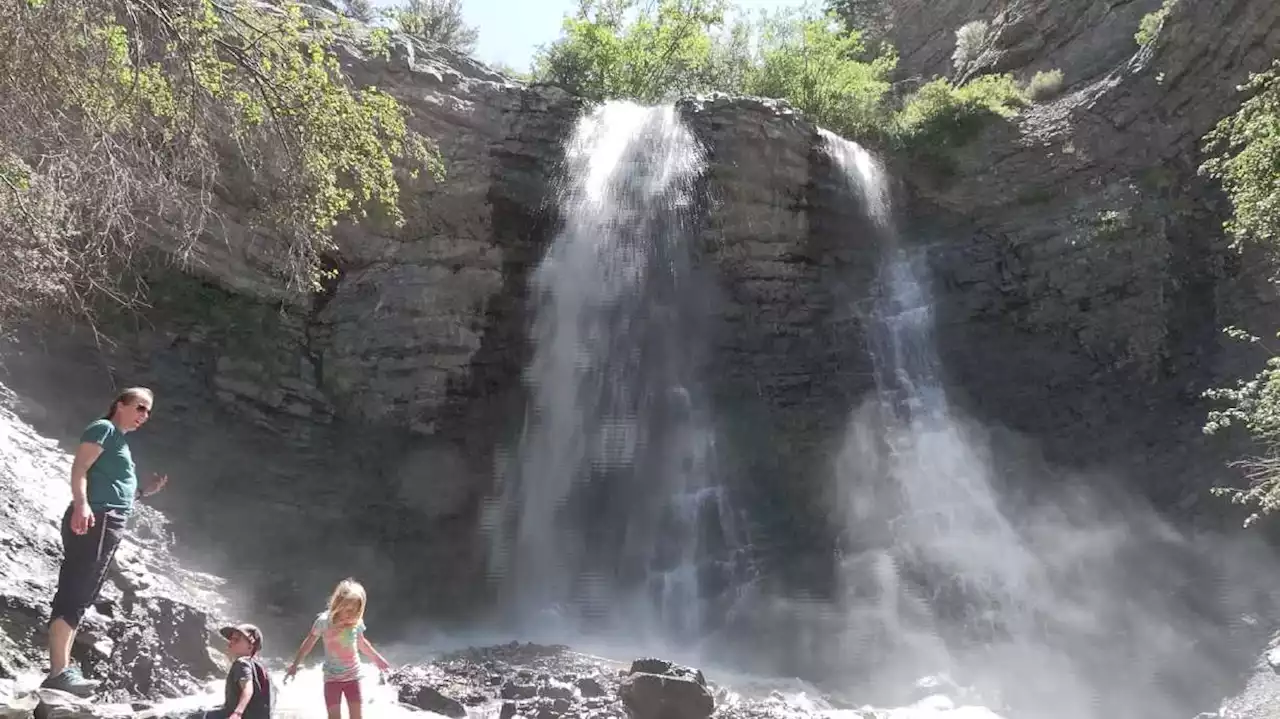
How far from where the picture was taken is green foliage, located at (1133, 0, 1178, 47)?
576 inches

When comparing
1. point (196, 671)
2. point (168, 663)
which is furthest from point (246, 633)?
point (196, 671)

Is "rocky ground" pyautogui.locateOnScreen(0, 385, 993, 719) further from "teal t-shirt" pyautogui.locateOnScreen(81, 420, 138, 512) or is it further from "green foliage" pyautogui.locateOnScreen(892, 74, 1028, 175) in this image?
"green foliage" pyautogui.locateOnScreen(892, 74, 1028, 175)

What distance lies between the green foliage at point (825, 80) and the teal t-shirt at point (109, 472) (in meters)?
16.2

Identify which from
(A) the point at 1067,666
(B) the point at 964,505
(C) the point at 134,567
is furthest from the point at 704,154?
(C) the point at 134,567

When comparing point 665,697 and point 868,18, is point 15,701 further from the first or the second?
point 868,18

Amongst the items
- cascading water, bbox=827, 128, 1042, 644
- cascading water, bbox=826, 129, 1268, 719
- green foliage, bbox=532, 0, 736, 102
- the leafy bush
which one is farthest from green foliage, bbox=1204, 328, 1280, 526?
green foliage, bbox=532, 0, 736, 102

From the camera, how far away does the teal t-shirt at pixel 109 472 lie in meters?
4.79

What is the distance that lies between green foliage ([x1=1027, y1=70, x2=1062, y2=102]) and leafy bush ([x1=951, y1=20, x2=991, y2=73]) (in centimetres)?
323

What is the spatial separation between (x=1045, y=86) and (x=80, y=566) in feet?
57.7

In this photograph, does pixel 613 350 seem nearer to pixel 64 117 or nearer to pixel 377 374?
pixel 377 374

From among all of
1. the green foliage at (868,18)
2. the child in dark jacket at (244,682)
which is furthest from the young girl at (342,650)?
the green foliage at (868,18)

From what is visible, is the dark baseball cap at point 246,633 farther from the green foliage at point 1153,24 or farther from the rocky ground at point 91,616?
the green foliage at point 1153,24

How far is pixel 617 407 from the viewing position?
14.4 m

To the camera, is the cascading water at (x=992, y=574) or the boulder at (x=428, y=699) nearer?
the boulder at (x=428, y=699)
